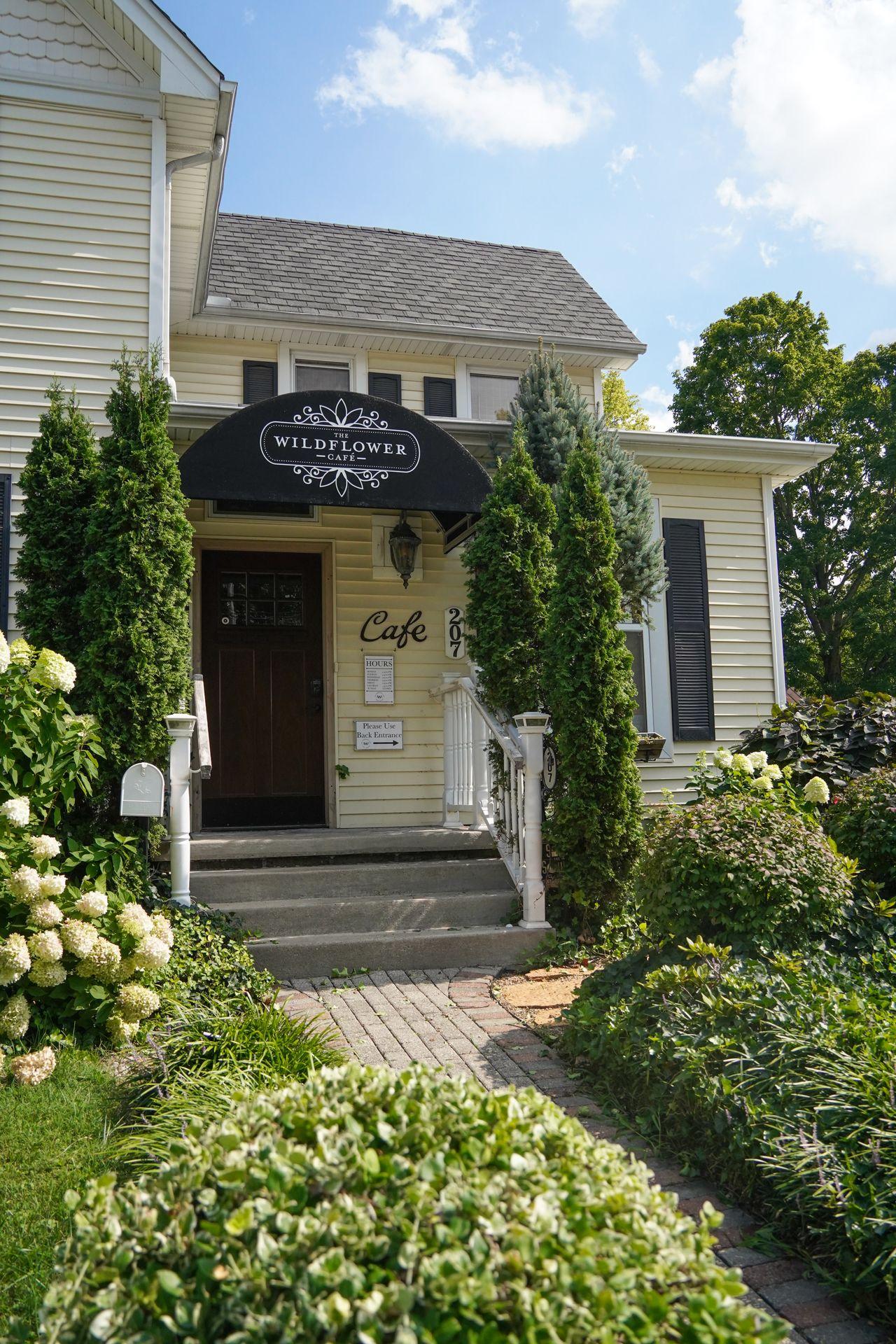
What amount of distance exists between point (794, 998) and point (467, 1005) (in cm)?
193

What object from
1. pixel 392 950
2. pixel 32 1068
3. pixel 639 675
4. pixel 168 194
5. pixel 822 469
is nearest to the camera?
pixel 32 1068

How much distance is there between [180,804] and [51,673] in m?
1.36

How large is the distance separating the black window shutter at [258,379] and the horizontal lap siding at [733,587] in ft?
14.2

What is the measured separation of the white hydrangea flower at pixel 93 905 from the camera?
4145 mm

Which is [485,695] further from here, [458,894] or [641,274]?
[641,274]

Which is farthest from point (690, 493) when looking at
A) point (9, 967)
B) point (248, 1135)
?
point (248, 1135)

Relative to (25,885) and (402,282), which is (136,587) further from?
(402,282)

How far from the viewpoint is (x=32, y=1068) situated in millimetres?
3773

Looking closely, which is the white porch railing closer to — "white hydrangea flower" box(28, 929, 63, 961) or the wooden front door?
the wooden front door

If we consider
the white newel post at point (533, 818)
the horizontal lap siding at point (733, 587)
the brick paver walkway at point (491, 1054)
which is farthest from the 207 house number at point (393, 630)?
the brick paver walkway at point (491, 1054)

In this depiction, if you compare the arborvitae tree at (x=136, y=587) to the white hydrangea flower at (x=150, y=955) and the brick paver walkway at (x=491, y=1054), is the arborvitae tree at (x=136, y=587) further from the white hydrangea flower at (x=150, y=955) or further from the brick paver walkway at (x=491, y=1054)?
the brick paver walkway at (x=491, y=1054)

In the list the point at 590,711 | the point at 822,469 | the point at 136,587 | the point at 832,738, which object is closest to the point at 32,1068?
the point at 136,587

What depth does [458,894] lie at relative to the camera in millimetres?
6449

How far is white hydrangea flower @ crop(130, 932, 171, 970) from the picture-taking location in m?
4.20
